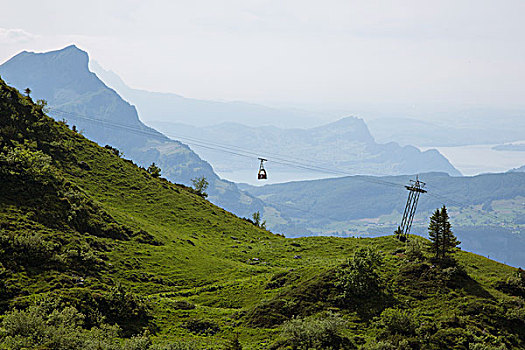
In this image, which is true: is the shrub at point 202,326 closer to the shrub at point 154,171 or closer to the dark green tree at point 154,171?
the shrub at point 154,171

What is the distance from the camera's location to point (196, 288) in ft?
219

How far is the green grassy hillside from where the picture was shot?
40625 millimetres

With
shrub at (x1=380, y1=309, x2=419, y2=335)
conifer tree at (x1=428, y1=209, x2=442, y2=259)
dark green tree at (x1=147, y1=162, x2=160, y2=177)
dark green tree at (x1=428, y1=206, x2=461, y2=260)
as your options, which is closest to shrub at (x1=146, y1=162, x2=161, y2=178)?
dark green tree at (x1=147, y1=162, x2=160, y2=177)

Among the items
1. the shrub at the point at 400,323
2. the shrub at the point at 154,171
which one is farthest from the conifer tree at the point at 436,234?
the shrub at the point at 154,171

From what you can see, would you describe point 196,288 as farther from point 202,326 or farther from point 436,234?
point 436,234

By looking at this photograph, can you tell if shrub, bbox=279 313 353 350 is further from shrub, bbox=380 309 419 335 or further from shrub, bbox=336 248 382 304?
shrub, bbox=336 248 382 304

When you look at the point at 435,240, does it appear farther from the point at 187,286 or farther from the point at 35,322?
the point at 35,322

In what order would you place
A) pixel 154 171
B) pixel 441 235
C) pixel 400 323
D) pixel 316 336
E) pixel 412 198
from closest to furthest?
1. pixel 316 336
2. pixel 400 323
3. pixel 441 235
4. pixel 412 198
5. pixel 154 171

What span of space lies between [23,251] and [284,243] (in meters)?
60.3

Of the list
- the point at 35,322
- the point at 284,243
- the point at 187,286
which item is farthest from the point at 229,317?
the point at 284,243

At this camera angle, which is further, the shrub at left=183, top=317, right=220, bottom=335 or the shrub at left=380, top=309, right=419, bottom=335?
the shrub at left=183, top=317, right=220, bottom=335

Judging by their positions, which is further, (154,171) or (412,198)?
(154,171)

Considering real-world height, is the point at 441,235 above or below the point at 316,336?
above

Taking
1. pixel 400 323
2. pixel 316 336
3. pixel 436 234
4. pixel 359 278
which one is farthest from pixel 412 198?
pixel 316 336
